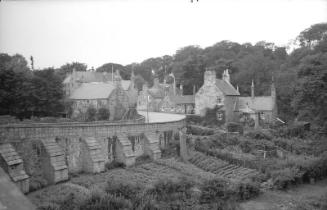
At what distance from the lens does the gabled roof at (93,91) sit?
52.1m

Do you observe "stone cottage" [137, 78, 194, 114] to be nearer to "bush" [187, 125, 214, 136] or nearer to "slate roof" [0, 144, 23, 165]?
"bush" [187, 125, 214, 136]

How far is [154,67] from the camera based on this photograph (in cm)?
11319

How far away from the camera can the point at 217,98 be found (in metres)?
45.3

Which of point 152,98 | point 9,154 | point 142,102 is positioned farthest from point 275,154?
point 142,102

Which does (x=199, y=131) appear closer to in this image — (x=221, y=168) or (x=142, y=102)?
(x=221, y=168)

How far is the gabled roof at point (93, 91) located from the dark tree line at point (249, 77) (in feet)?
16.7

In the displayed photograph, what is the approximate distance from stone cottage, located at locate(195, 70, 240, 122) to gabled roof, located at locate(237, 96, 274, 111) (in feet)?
3.71

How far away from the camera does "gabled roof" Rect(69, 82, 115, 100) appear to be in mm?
52062

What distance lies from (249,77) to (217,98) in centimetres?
1869

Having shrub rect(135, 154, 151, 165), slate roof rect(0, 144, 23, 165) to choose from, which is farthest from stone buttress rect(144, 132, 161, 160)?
slate roof rect(0, 144, 23, 165)

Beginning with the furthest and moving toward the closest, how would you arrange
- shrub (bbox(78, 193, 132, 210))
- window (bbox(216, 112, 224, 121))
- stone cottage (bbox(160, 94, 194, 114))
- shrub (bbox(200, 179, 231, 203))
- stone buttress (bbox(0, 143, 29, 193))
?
stone cottage (bbox(160, 94, 194, 114)) < window (bbox(216, 112, 224, 121)) < shrub (bbox(200, 179, 231, 203)) < stone buttress (bbox(0, 143, 29, 193)) < shrub (bbox(78, 193, 132, 210))

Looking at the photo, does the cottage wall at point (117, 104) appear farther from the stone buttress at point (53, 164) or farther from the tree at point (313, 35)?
the tree at point (313, 35)

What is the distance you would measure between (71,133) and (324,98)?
2395cm

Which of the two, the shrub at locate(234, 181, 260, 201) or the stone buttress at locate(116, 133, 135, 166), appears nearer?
the shrub at locate(234, 181, 260, 201)
